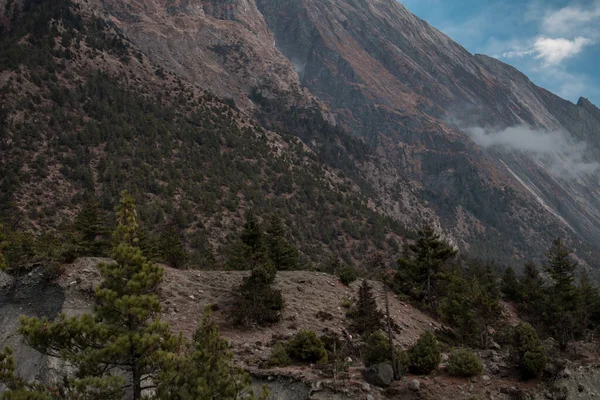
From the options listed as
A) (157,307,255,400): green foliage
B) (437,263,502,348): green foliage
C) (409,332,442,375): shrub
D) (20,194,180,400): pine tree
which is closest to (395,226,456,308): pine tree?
(437,263,502,348): green foliage

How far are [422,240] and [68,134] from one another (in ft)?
216

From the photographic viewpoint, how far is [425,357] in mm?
17562

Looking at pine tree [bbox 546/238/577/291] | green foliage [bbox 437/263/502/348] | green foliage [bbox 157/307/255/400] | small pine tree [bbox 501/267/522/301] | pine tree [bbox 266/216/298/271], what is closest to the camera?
green foliage [bbox 157/307/255/400]

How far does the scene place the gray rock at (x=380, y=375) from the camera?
16.1m

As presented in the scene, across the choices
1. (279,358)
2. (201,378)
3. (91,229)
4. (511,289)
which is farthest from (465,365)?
(511,289)

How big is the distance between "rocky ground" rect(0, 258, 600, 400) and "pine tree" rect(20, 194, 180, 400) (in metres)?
7.50

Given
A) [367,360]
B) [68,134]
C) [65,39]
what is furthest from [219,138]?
[367,360]

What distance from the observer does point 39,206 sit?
56906 millimetres

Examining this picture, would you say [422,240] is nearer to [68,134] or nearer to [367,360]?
[367,360]

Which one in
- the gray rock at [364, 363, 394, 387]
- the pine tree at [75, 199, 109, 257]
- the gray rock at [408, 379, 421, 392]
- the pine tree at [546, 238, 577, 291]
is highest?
the pine tree at [546, 238, 577, 291]

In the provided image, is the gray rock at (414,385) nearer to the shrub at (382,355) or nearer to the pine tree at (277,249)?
the shrub at (382,355)

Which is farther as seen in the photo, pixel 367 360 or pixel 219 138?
pixel 219 138

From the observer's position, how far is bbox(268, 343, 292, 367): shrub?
60.7ft

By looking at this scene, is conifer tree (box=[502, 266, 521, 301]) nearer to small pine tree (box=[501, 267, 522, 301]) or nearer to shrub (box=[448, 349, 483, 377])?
small pine tree (box=[501, 267, 522, 301])
